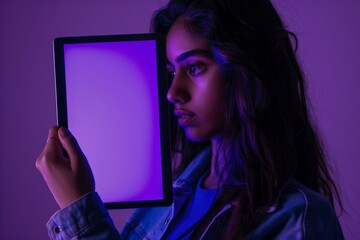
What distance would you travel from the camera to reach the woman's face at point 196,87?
73 cm

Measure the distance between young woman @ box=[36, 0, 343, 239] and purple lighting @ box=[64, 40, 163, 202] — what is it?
53mm

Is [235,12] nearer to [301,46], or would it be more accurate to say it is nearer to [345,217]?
[301,46]

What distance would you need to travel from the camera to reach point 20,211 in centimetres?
146

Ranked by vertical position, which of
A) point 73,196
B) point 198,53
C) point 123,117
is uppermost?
point 198,53

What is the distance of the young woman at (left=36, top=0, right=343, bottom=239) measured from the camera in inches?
26.7

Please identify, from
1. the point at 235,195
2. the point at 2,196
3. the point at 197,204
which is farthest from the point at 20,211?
the point at 235,195

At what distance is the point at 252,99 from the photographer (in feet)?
2.40

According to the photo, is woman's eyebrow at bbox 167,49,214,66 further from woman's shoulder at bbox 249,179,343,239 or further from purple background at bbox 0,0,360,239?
purple background at bbox 0,0,360,239

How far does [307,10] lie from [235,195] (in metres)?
0.90

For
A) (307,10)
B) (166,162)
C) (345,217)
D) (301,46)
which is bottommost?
(345,217)

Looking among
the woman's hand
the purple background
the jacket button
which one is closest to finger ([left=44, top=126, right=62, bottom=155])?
the woman's hand

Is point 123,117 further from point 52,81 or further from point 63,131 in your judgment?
point 52,81

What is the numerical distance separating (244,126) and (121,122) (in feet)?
0.71

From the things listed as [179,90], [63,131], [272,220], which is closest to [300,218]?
[272,220]
